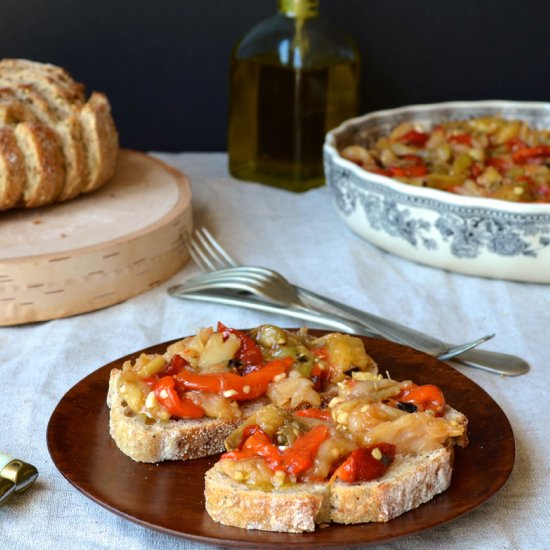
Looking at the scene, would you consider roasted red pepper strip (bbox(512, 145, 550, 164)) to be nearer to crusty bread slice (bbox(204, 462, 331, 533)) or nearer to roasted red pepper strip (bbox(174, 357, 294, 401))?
roasted red pepper strip (bbox(174, 357, 294, 401))

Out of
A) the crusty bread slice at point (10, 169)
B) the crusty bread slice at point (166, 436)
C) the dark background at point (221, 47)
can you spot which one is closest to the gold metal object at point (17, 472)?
the crusty bread slice at point (166, 436)

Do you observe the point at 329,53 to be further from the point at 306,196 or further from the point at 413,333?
the point at 413,333

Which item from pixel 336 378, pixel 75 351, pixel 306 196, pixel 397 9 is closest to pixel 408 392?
pixel 336 378

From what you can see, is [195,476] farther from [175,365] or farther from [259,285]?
[259,285]

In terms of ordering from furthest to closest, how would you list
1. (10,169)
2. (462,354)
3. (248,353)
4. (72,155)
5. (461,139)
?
1. (461,139)
2. (72,155)
3. (10,169)
4. (462,354)
5. (248,353)

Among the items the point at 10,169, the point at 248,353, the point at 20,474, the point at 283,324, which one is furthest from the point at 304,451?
the point at 10,169

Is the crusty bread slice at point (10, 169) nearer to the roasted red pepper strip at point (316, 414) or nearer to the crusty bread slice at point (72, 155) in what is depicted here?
the crusty bread slice at point (72, 155)

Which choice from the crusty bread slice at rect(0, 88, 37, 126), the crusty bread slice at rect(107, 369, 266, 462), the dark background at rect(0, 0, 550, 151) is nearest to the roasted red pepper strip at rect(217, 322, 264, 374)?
the crusty bread slice at rect(107, 369, 266, 462)
